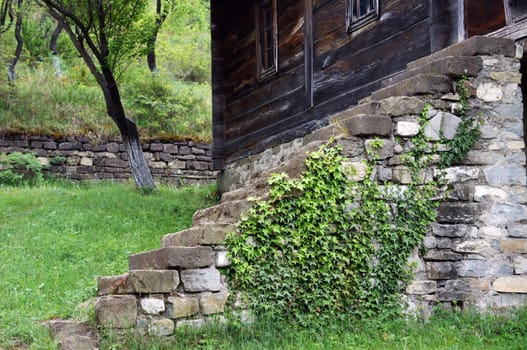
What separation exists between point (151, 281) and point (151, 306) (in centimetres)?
20

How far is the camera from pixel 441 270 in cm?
602

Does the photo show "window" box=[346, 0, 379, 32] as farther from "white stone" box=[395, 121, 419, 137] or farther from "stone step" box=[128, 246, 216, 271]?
"stone step" box=[128, 246, 216, 271]

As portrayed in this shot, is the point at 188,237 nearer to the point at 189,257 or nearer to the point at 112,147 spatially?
the point at 189,257

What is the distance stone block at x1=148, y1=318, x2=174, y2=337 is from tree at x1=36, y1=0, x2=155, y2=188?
8501 mm

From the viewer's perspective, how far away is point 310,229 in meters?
5.81

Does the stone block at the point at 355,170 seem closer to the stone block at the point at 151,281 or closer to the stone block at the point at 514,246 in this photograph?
the stone block at the point at 514,246

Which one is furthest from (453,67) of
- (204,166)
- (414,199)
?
(204,166)

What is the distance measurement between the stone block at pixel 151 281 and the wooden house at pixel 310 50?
389 centimetres

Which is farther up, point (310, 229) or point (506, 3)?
point (506, 3)

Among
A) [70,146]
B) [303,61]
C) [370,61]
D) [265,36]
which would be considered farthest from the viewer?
[70,146]

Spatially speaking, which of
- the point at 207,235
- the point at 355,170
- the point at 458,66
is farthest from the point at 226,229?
the point at 458,66

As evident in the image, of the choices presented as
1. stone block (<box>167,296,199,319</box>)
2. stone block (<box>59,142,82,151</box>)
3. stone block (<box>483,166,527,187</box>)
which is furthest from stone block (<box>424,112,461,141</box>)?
stone block (<box>59,142,82,151</box>)

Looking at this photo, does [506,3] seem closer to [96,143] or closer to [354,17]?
[354,17]

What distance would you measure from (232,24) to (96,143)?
5918 mm
